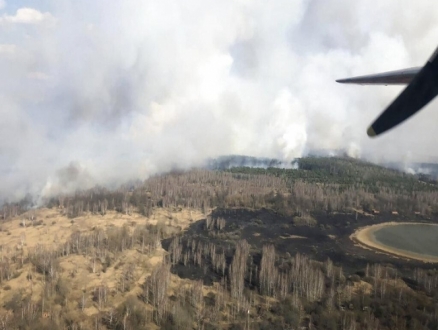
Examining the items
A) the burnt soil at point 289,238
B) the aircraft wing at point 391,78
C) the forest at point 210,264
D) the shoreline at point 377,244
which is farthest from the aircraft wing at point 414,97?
the shoreline at point 377,244

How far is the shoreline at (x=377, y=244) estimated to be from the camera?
3497cm

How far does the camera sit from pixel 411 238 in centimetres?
4209

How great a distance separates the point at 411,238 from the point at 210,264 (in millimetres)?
26092

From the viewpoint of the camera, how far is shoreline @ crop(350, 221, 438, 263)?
115 ft

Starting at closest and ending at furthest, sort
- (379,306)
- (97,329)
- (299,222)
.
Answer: (97,329) → (379,306) → (299,222)

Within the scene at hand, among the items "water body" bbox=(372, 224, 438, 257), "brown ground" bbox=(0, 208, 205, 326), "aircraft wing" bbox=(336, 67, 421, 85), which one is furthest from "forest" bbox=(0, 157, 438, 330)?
"aircraft wing" bbox=(336, 67, 421, 85)

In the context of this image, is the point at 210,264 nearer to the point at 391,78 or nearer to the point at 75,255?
the point at 75,255

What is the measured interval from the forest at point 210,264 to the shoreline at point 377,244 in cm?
152

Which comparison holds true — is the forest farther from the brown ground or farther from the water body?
the water body

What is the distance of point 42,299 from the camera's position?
76.3ft

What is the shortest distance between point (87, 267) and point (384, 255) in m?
27.7

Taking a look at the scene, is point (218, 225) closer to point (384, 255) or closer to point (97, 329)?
point (384, 255)

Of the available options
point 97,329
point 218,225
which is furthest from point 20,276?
point 218,225

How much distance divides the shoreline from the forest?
1.52 m
